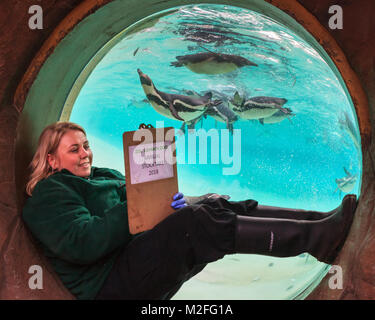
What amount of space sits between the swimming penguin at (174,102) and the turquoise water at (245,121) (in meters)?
0.04

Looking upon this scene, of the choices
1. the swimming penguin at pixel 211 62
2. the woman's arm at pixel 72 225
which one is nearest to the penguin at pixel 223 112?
the swimming penguin at pixel 211 62

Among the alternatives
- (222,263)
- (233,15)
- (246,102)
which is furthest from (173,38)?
(222,263)

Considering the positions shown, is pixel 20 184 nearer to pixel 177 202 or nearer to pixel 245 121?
pixel 177 202

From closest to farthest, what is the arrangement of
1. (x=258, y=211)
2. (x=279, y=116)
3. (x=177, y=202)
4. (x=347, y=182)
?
(x=177, y=202) → (x=258, y=211) → (x=347, y=182) → (x=279, y=116)

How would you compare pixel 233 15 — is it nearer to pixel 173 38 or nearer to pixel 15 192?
pixel 173 38

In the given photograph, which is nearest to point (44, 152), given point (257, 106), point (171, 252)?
point (171, 252)

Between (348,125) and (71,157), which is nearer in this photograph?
(71,157)

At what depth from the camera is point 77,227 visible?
1.57m

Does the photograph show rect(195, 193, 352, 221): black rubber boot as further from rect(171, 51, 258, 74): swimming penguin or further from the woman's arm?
rect(171, 51, 258, 74): swimming penguin

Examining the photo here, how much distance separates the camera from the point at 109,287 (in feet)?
5.37

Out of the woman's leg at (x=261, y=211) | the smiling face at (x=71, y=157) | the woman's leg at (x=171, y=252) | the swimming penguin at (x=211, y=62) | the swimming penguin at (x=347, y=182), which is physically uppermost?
the swimming penguin at (x=211, y=62)

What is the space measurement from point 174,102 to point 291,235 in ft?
4.97

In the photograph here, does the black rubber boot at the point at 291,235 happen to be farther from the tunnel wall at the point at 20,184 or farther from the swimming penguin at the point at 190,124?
the swimming penguin at the point at 190,124

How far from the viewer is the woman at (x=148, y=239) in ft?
5.21
